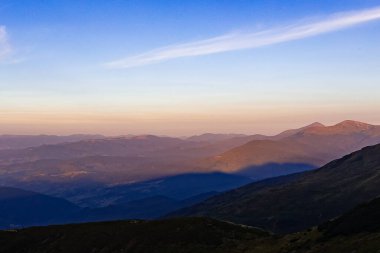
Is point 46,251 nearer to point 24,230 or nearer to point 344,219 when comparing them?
point 24,230

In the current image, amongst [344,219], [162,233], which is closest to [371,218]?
[344,219]

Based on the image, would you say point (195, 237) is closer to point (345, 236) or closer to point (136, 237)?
point (136, 237)

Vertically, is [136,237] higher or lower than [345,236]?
lower

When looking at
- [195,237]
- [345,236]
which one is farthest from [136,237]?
[345,236]

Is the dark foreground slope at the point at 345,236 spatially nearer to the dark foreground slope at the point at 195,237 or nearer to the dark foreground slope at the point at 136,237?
the dark foreground slope at the point at 195,237

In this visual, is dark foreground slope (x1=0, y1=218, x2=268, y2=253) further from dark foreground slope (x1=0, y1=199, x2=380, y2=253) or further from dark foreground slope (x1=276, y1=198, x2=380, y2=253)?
dark foreground slope (x1=276, y1=198, x2=380, y2=253)

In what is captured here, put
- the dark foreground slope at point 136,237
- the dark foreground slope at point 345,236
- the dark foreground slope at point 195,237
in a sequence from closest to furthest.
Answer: the dark foreground slope at point 345,236
the dark foreground slope at point 195,237
the dark foreground slope at point 136,237

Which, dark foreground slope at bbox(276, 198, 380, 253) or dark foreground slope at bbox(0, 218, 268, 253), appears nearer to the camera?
dark foreground slope at bbox(276, 198, 380, 253)

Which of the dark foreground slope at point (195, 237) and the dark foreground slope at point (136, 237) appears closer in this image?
the dark foreground slope at point (195, 237)

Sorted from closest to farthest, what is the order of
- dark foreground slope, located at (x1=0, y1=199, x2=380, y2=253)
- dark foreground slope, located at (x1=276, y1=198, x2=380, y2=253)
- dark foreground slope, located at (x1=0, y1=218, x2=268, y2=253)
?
dark foreground slope, located at (x1=276, y1=198, x2=380, y2=253)
dark foreground slope, located at (x1=0, y1=199, x2=380, y2=253)
dark foreground slope, located at (x1=0, y1=218, x2=268, y2=253)

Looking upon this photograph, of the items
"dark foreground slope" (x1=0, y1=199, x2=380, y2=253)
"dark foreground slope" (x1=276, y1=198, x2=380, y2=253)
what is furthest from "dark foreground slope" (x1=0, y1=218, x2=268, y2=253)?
"dark foreground slope" (x1=276, y1=198, x2=380, y2=253)

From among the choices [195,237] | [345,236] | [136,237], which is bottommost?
[136,237]

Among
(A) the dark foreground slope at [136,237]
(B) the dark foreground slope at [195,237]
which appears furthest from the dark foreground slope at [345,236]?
(A) the dark foreground slope at [136,237]
